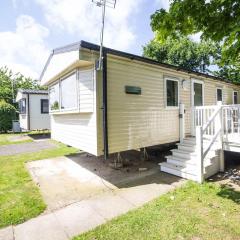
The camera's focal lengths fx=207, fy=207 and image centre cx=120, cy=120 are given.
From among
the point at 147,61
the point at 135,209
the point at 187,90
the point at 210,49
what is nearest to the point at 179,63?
the point at 210,49

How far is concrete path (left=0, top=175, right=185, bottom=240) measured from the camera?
11.6 feet

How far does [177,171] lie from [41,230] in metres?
4.18

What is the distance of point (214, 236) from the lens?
338cm

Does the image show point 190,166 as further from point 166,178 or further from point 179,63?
point 179,63

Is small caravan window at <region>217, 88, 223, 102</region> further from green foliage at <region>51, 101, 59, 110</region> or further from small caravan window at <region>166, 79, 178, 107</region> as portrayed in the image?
green foliage at <region>51, 101, 59, 110</region>

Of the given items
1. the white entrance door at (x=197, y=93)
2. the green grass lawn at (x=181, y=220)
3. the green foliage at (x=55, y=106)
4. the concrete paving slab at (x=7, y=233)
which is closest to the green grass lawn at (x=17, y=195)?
the concrete paving slab at (x=7, y=233)

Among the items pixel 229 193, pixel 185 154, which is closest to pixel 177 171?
pixel 185 154

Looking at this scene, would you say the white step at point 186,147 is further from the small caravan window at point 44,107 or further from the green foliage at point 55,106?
the small caravan window at point 44,107

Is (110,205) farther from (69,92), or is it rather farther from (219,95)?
(219,95)

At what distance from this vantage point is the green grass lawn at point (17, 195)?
411 centimetres

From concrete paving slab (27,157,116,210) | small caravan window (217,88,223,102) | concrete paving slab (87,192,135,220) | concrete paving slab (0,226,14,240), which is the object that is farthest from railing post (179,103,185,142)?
concrete paving slab (0,226,14,240)

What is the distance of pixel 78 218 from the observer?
13.2ft

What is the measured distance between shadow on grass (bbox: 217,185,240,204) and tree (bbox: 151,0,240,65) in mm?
3405

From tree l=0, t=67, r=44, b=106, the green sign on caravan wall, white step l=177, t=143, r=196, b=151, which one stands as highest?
tree l=0, t=67, r=44, b=106
